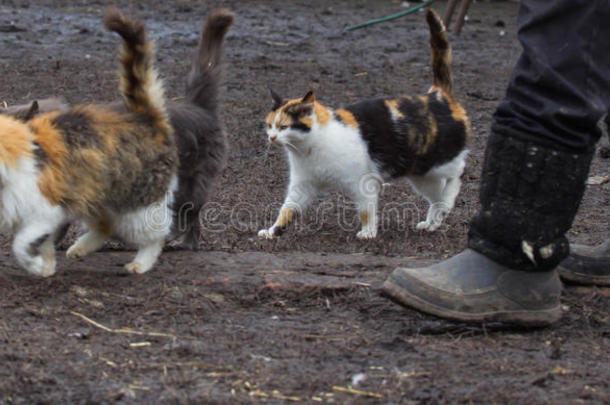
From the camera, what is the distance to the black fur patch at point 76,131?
352 cm

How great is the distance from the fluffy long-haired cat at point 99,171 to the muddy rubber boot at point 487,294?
1.32 meters

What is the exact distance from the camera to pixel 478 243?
2.92 m

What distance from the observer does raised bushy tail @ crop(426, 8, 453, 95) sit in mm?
5078

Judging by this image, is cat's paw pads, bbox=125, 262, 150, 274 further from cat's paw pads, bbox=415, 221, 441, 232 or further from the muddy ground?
cat's paw pads, bbox=415, 221, 441, 232

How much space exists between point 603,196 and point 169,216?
3008 millimetres

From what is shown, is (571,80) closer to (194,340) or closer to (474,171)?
(194,340)

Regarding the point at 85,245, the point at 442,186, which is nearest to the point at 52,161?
the point at 85,245

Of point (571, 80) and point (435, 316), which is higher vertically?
point (571, 80)

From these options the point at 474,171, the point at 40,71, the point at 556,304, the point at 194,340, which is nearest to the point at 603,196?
the point at 474,171

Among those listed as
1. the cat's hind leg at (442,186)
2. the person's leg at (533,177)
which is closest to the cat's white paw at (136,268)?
the person's leg at (533,177)

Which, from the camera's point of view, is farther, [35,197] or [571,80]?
[35,197]

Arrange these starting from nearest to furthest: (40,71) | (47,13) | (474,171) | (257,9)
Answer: (474,171), (40,71), (47,13), (257,9)

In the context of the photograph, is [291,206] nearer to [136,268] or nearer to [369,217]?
[369,217]

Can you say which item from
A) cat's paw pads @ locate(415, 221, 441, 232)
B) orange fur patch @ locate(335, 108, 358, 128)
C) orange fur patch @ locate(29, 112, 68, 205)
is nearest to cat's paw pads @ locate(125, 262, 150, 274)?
orange fur patch @ locate(29, 112, 68, 205)
